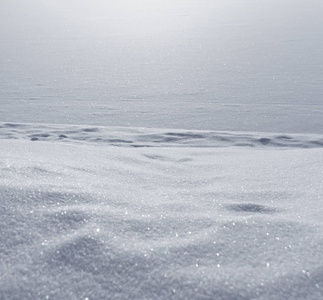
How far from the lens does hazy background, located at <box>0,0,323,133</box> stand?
3504 millimetres

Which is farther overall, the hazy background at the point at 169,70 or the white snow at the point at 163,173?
the hazy background at the point at 169,70

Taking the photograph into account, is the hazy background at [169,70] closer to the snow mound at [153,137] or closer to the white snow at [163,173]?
the white snow at [163,173]

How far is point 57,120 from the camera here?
11.3 ft

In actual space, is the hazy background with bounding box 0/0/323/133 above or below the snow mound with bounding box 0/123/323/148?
above

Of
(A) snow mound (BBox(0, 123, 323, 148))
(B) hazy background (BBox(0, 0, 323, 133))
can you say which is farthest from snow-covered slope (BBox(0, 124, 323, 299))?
(B) hazy background (BBox(0, 0, 323, 133))

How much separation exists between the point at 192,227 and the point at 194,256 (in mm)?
160

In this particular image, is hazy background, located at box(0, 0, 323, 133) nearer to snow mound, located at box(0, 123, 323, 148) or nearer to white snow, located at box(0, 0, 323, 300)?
white snow, located at box(0, 0, 323, 300)

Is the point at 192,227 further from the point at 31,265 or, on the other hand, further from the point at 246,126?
the point at 246,126

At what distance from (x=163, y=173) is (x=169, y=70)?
126 inches

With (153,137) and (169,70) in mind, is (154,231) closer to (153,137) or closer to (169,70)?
(153,137)

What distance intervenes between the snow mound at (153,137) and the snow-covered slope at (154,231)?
0.91m

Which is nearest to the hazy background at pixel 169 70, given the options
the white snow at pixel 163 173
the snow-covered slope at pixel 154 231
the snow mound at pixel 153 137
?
the white snow at pixel 163 173

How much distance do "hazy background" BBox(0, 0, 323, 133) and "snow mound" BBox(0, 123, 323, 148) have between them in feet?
0.59

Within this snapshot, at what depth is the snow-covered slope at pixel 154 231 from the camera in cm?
101
